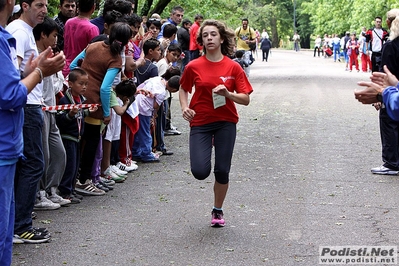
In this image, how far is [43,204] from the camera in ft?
27.2

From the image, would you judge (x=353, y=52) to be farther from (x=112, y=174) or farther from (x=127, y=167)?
(x=112, y=174)

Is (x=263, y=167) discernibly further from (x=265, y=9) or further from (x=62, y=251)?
(x=265, y=9)

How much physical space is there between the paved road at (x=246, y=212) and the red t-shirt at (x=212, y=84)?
1084mm

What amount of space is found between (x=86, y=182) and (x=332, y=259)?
3748 mm

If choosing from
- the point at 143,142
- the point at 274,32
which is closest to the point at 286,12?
the point at 274,32

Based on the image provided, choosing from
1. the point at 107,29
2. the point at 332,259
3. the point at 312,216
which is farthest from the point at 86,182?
the point at 332,259

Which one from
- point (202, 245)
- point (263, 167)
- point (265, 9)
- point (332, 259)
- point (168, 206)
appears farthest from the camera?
point (265, 9)

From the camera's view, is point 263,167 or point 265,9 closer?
point 263,167

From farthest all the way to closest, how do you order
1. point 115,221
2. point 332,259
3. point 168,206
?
point 168,206
point 115,221
point 332,259

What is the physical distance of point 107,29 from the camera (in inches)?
402

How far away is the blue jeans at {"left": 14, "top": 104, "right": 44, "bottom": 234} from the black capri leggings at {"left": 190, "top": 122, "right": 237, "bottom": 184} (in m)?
1.49

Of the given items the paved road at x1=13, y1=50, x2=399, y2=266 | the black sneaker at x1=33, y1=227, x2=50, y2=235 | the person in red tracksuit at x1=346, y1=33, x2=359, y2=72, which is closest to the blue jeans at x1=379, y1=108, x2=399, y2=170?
the paved road at x1=13, y1=50, x2=399, y2=266

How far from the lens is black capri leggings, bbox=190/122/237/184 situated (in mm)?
7543

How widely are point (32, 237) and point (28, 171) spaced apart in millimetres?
593
